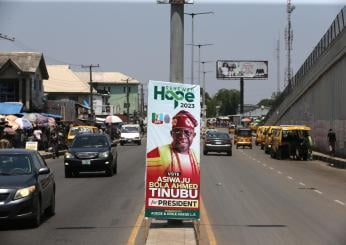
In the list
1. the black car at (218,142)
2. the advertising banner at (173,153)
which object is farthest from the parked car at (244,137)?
the advertising banner at (173,153)

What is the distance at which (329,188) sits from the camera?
22.4m

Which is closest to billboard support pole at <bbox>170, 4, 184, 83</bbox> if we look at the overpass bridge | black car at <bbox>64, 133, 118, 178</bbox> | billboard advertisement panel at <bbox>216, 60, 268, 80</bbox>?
black car at <bbox>64, 133, 118, 178</bbox>

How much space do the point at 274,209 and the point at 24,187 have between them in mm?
6162

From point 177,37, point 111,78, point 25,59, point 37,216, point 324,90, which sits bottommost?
point 37,216

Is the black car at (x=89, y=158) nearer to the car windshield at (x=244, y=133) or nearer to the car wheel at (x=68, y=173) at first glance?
the car wheel at (x=68, y=173)

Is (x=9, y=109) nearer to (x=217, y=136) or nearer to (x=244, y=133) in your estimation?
(x=217, y=136)

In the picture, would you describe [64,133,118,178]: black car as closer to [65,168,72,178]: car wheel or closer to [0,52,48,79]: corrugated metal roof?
[65,168,72,178]: car wheel

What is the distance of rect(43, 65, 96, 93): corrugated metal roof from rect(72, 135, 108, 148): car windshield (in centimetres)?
6435

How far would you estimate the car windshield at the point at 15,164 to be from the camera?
43.3ft

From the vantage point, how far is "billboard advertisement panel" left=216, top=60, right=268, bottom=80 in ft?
418

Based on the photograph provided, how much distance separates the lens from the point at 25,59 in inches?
2320

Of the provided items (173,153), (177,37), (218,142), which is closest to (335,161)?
(218,142)

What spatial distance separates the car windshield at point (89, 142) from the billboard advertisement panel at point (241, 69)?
101 meters

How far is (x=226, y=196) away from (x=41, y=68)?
45.6 m
